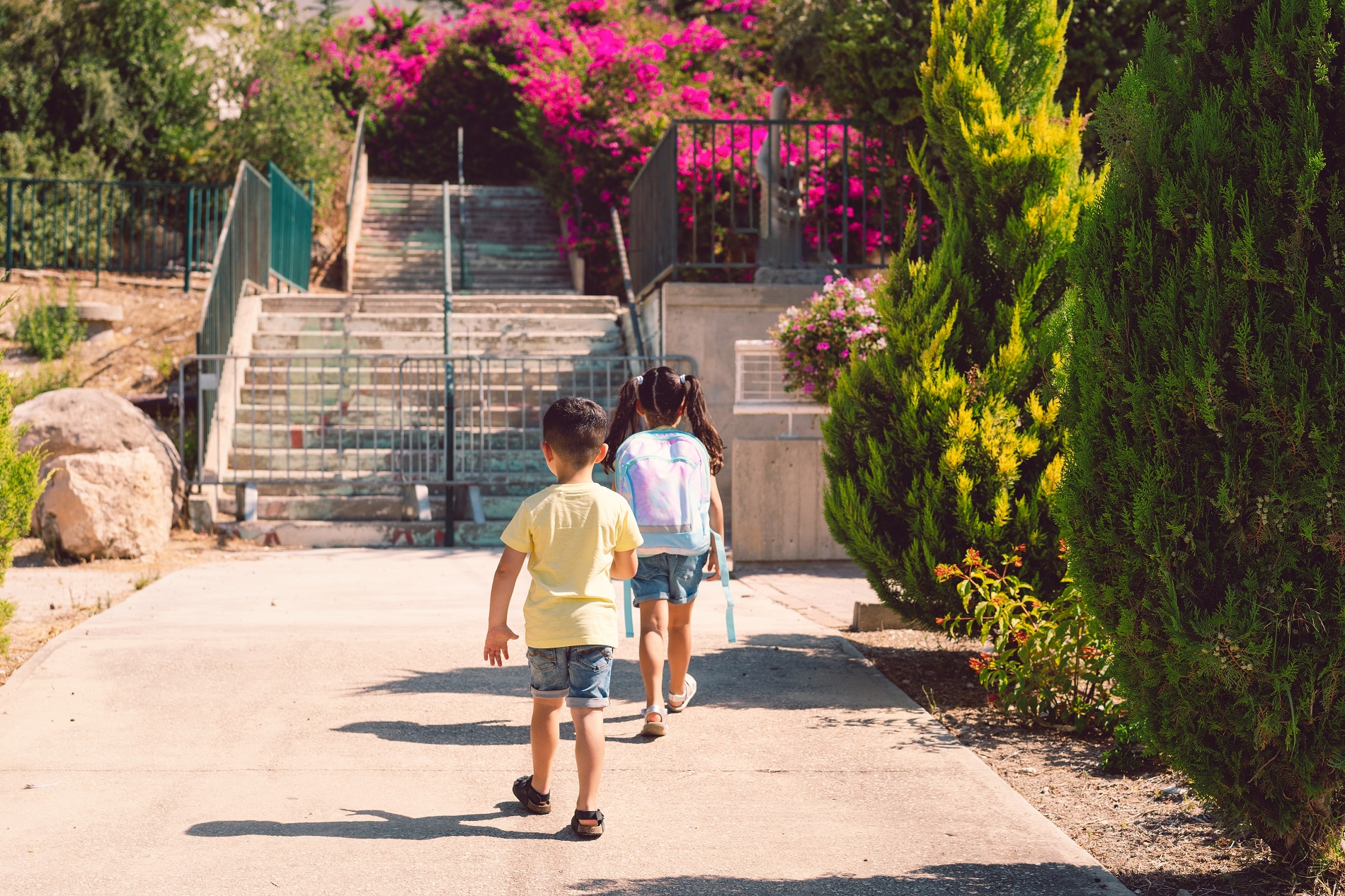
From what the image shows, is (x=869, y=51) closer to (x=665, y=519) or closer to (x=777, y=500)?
(x=777, y=500)

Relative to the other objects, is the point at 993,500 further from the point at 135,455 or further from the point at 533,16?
the point at 533,16

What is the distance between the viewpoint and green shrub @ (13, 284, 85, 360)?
12773 mm

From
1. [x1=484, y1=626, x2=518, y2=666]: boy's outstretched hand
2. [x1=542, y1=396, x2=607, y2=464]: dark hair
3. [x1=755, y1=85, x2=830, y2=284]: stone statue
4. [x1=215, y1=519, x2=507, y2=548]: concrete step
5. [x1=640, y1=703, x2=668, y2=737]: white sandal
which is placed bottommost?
[x1=640, y1=703, x2=668, y2=737]: white sandal

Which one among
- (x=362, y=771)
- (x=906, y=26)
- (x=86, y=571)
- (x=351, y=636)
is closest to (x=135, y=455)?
(x=86, y=571)

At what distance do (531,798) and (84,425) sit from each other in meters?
7.34

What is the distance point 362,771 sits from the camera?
4.18m

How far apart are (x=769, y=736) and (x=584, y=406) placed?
1658 millimetres

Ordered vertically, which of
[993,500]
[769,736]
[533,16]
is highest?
[533,16]

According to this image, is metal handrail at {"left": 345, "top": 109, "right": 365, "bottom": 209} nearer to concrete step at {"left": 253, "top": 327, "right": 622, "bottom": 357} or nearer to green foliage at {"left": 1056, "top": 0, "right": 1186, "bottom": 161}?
concrete step at {"left": 253, "top": 327, "right": 622, "bottom": 357}

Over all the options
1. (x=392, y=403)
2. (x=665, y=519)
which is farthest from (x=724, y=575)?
(x=392, y=403)

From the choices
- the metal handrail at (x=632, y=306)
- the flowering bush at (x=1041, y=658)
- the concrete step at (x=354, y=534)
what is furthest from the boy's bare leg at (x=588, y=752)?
the metal handrail at (x=632, y=306)

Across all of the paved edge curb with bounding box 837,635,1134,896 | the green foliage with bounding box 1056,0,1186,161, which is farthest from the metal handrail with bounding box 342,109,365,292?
the paved edge curb with bounding box 837,635,1134,896

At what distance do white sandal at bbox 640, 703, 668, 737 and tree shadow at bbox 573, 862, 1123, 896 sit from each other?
134 centimetres

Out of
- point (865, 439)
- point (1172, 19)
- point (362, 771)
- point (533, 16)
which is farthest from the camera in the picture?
point (533, 16)
